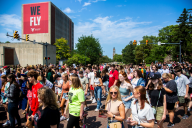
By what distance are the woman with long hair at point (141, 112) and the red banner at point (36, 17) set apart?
5756 centimetres

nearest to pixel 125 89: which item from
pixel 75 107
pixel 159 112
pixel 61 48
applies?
pixel 159 112

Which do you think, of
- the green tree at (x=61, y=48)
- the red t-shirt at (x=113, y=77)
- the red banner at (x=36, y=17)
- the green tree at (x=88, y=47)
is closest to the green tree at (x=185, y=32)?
the green tree at (x=88, y=47)

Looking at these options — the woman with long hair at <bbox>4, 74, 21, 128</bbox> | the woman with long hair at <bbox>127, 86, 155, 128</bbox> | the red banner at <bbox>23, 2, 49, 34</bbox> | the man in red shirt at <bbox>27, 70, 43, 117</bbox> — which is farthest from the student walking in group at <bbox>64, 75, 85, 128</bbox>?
the red banner at <bbox>23, 2, 49, 34</bbox>

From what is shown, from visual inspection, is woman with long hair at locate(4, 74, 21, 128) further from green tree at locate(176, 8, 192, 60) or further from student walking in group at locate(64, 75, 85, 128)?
green tree at locate(176, 8, 192, 60)

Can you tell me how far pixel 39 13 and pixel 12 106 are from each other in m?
58.5

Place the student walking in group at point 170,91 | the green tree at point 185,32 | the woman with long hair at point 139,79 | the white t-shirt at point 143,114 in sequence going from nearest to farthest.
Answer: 1. the white t-shirt at point 143,114
2. the student walking in group at point 170,91
3. the woman with long hair at point 139,79
4. the green tree at point 185,32

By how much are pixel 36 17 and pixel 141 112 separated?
198ft

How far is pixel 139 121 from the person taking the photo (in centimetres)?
267

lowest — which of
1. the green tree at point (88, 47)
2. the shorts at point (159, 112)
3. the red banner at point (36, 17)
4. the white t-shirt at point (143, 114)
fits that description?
the shorts at point (159, 112)

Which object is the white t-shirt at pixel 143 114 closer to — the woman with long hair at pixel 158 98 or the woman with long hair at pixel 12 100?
the woman with long hair at pixel 158 98

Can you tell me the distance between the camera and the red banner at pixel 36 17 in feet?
176

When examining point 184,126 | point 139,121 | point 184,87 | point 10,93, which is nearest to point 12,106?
point 10,93

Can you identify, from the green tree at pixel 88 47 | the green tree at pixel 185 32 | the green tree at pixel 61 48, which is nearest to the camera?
the green tree at pixel 185 32

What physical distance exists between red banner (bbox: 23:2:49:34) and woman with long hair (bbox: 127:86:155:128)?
5756cm
